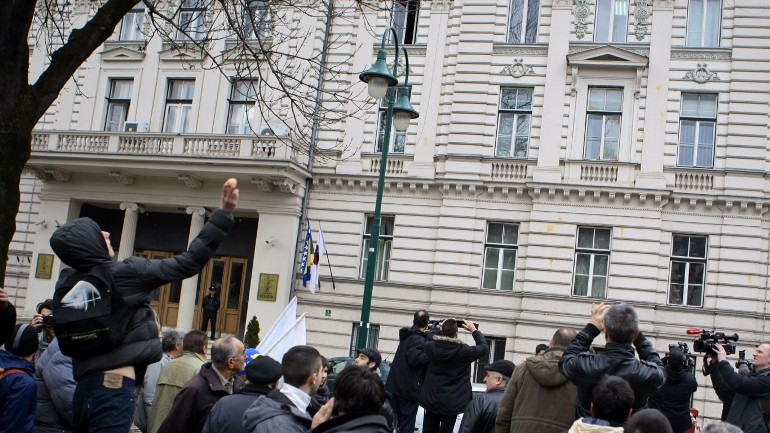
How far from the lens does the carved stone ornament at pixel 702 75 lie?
74.6ft

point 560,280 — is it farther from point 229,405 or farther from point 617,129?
point 229,405

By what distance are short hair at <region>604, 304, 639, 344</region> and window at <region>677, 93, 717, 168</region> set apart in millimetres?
18493

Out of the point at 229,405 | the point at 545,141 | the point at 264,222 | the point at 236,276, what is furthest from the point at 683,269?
the point at 229,405

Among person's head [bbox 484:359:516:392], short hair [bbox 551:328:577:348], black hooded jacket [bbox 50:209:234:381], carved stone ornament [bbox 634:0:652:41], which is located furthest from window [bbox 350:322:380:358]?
black hooded jacket [bbox 50:209:234:381]

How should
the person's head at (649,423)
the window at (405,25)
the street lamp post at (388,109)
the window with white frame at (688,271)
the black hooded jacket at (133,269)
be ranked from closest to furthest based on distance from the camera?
the person's head at (649,423) → the black hooded jacket at (133,269) → the street lamp post at (388,109) → the window with white frame at (688,271) → the window at (405,25)

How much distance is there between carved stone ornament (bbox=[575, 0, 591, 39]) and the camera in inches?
938

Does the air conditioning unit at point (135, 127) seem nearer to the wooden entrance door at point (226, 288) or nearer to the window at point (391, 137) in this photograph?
the wooden entrance door at point (226, 288)

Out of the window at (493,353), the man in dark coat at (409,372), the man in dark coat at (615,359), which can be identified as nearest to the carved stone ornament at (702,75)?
the window at (493,353)

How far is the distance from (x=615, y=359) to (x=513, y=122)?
19.3 meters

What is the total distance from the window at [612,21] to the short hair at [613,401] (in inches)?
805

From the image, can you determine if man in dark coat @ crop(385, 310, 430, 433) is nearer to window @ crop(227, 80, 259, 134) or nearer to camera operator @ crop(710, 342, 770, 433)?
camera operator @ crop(710, 342, 770, 433)

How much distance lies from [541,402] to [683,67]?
19154mm

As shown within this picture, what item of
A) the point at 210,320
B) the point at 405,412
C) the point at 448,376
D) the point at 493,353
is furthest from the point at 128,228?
the point at 448,376

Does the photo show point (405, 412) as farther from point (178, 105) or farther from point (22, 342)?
point (178, 105)
